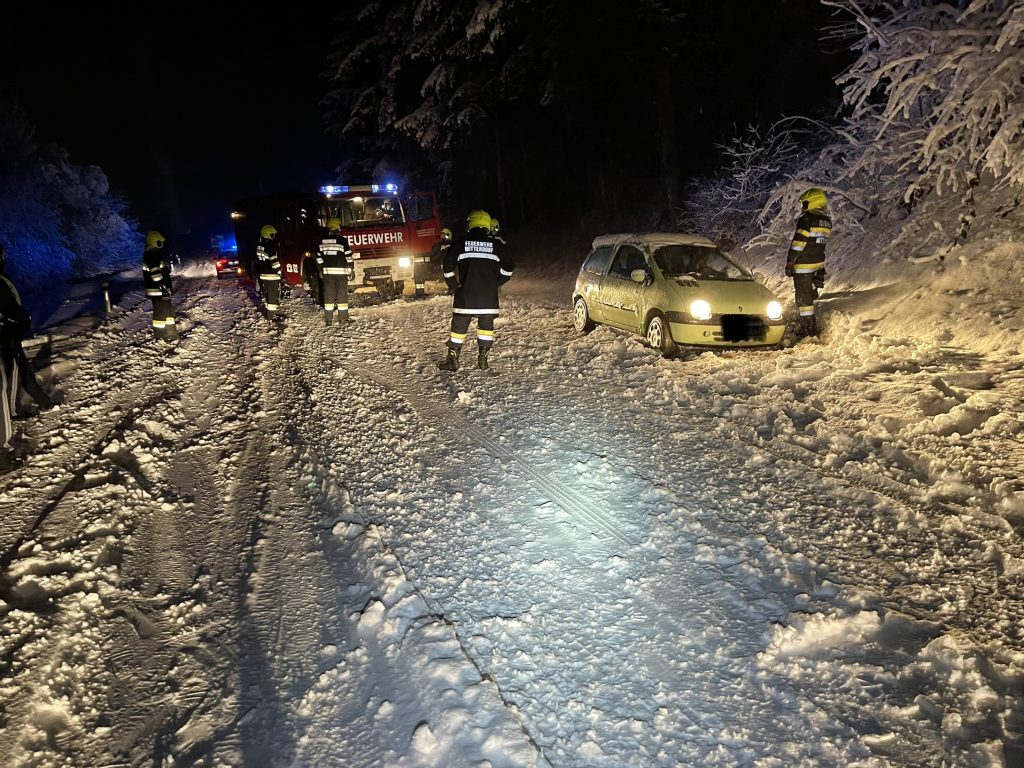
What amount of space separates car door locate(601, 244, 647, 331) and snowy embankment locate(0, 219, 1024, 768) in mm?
1784

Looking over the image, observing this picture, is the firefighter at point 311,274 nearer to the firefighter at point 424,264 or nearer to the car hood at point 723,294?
the firefighter at point 424,264

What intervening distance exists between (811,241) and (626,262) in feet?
8.23

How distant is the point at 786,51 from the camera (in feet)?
60.8

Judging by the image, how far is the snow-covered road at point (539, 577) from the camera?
2.92 m

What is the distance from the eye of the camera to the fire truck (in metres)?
14.5

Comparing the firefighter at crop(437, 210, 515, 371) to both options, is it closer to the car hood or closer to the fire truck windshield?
the car hood

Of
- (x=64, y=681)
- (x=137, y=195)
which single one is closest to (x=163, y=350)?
(x=64, y=681)

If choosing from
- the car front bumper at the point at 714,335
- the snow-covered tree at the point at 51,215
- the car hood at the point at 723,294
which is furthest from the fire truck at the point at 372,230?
the snow-covered tree at the point at 51,215

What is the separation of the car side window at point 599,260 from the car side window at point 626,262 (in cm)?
25

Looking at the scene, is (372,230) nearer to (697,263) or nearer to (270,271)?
(270,271)

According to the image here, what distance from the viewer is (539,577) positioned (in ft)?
12.9

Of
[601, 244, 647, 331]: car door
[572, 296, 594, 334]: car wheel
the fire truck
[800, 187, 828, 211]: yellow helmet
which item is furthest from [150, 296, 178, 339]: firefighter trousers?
[800, 187, 828, 211]: yellow helmet

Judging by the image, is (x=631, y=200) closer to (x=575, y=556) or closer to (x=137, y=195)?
(x=575, y=556)

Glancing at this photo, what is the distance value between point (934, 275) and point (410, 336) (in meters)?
7.86
